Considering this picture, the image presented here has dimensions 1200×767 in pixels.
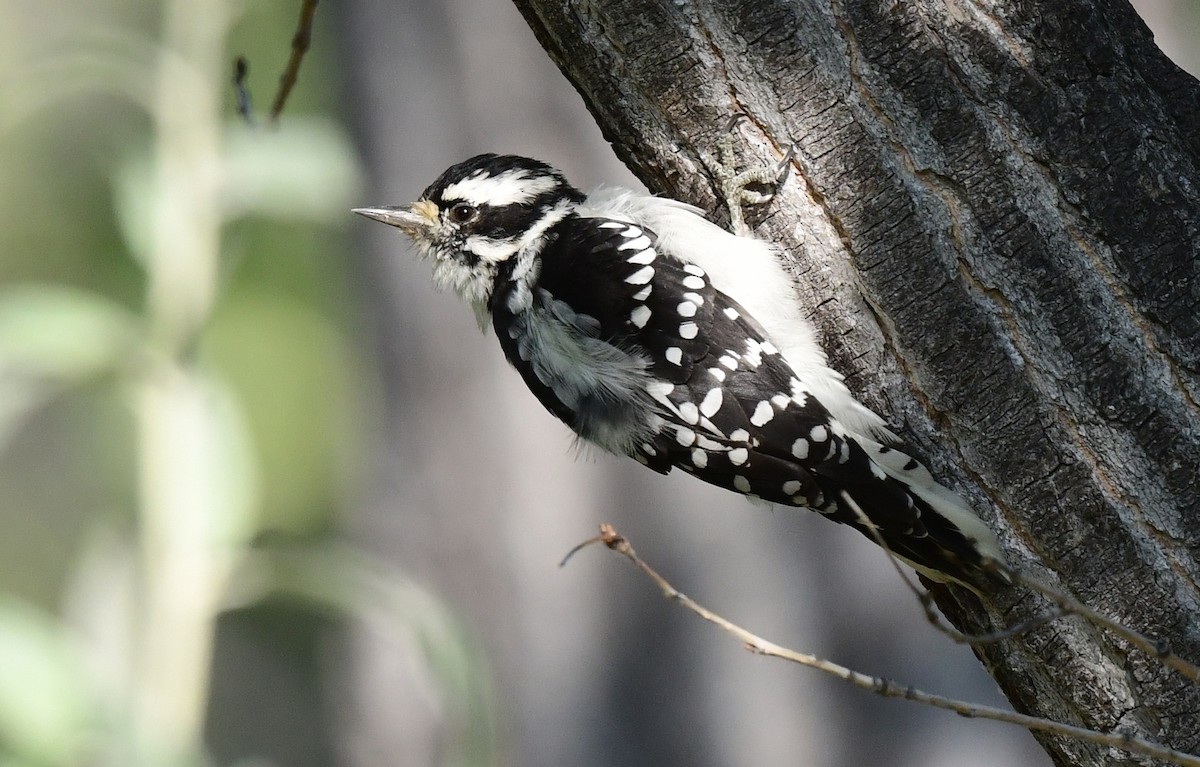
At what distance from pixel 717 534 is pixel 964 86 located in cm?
302

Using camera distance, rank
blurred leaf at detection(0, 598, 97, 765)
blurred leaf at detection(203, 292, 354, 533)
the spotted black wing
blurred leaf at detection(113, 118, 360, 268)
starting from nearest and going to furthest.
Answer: blurred leaf at detection(0, 598, 97, 765) → blurred leaf at detection(113, 118, 360, 268) → the spotted black wing → blurred leaf at detection(203, 292, 354, 533)

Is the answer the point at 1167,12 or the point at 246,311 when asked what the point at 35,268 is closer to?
the point at 246,311

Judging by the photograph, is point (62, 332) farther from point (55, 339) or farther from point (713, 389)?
point (713, 389)

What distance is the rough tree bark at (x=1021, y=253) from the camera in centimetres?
214

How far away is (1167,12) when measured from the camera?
4988mm

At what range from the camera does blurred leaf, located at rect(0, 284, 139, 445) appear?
187 centimetres

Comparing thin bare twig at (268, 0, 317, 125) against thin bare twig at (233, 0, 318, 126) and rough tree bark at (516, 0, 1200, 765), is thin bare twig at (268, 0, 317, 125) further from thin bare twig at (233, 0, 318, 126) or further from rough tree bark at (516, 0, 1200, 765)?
rough tree bark at (516, 0, 1200, 765)

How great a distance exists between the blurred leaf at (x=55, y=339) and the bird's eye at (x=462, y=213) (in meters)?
1.29

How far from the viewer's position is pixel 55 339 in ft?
6.13

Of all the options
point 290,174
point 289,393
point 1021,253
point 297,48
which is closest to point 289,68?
point 297,48

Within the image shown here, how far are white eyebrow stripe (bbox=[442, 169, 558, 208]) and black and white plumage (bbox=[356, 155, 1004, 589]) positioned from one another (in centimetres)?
16

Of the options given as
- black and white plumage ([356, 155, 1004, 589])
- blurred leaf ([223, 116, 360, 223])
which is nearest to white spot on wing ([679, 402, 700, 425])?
black and white plumage ([356, 155, 1004, 589])

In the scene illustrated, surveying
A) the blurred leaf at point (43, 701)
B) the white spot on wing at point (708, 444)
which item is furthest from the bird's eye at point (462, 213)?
the blurred leaf at point (43, 701)

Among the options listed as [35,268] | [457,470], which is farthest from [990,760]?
[35,268]
